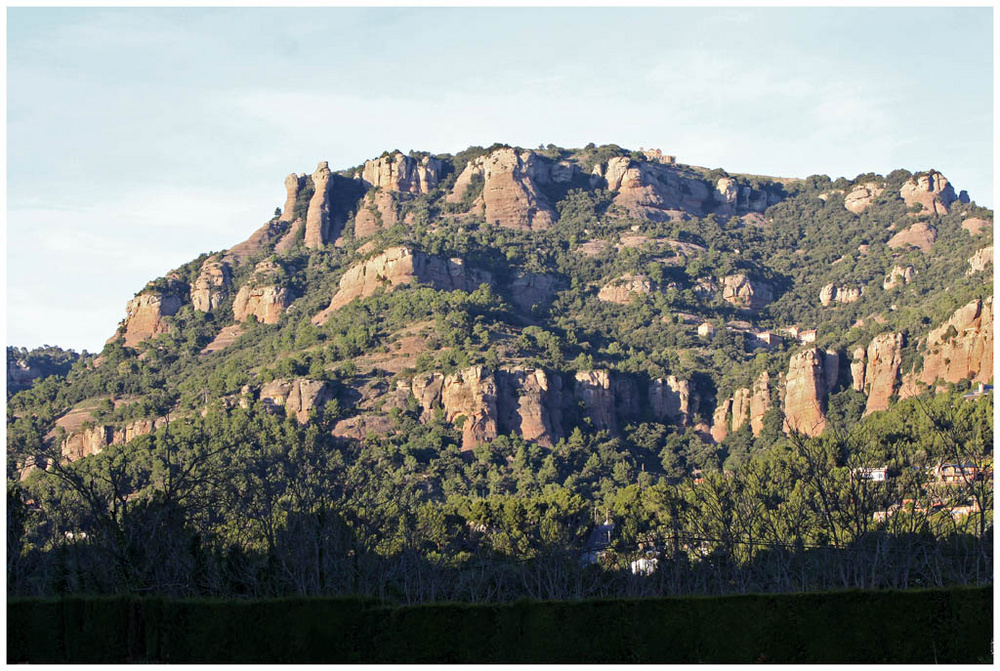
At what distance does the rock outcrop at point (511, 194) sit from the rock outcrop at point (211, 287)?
104 feet

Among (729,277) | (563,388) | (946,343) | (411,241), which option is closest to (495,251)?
(411,241)

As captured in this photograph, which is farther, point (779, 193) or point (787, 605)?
point (779, 193)

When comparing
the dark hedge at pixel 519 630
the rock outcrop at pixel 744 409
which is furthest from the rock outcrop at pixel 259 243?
the dark hedge at pixel 519 630

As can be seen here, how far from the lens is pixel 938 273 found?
125750 millimetres

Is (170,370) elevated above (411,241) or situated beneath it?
situated beneath

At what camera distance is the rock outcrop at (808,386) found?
97.8m

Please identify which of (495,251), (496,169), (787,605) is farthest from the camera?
(496,169)

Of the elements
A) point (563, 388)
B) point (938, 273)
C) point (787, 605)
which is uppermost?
point (938, 273)

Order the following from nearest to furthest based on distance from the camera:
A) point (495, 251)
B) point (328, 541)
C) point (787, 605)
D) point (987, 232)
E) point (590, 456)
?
1. point (787, 605)
2. point (328, 541)
3. point (590, 456)
4. point (987, 232)
5. point (495, 251)

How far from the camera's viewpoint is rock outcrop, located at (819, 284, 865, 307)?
13388 cm

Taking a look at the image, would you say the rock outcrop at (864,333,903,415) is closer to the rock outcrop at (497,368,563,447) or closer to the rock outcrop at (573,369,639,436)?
the rock outcrop at (573,369,639,436)

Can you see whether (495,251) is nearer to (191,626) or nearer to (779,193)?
(779,193)

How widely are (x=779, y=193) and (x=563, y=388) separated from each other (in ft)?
267

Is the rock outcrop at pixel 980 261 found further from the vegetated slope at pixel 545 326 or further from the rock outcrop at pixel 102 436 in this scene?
the rock outcrop at pixel 102 436
